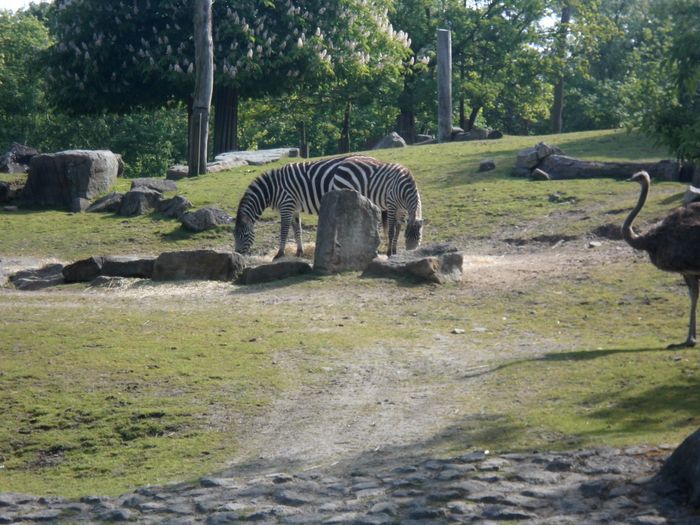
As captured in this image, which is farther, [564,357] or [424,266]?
[424,266]

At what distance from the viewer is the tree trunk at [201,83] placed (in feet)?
90.3

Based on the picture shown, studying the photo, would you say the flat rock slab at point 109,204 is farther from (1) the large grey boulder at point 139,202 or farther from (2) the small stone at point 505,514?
(2) the small stone at point 505,514

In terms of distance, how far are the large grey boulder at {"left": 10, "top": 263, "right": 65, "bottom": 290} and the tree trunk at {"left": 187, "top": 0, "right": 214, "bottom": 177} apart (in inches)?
355

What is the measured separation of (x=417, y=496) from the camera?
26.2ft

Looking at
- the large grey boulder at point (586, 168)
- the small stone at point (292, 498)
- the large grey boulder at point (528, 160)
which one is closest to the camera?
the small stone at point (292, 498)

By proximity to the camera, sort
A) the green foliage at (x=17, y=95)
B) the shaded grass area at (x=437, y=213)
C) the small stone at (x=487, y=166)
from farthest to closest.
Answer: the green foliage at (x=17, y=95)
the small stone at (x=487, y=166)
the shaded grass area at (x=437, y=213)

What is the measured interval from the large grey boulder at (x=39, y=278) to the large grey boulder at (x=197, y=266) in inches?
74.3

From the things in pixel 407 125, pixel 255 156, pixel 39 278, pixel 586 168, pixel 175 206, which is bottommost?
pixel 39 278

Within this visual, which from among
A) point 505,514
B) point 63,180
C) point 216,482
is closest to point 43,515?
point 216,482

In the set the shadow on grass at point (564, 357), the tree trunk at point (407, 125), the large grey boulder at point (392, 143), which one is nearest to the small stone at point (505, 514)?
the shadow on grass at point (564, 357)

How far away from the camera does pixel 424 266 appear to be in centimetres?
1691

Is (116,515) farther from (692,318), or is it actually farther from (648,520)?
(692,318)

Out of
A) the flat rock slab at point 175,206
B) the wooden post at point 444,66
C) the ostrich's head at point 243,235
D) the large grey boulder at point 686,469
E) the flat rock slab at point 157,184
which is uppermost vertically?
the wooden post at point 444,66

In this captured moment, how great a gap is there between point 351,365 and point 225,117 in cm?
2134
